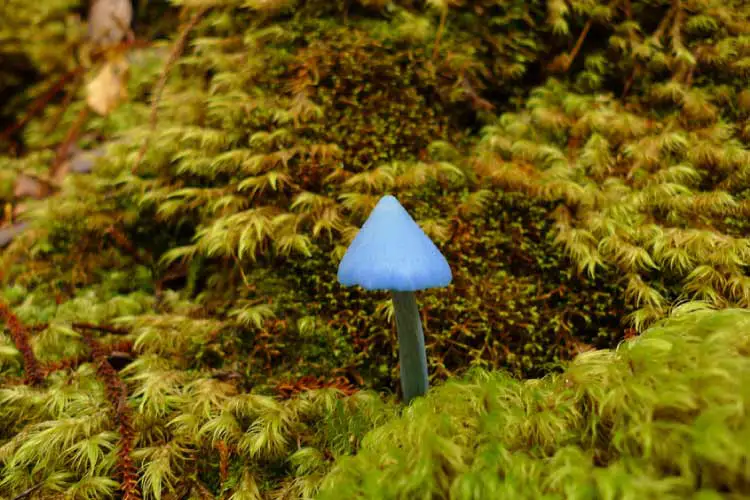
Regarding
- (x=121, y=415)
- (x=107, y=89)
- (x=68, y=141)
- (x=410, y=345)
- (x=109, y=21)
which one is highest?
(x=109, y=21)

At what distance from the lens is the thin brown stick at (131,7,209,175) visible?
8.63ft

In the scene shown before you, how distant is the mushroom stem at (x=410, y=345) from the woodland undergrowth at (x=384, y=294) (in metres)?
0.07

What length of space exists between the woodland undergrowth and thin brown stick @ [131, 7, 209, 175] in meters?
0.02

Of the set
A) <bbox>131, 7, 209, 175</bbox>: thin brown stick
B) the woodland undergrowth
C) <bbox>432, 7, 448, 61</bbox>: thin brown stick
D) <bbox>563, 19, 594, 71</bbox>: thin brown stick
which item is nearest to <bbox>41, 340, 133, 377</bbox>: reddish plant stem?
the woodland undergrowth

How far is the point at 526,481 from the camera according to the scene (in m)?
1.11

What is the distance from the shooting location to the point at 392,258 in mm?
1366

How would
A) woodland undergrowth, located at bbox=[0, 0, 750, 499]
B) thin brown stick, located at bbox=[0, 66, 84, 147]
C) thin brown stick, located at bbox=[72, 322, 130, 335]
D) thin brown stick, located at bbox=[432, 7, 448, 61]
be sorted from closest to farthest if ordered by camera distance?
1. woodland undergrowth, located at bbox=[0, 0, 750, 499]
2. thin brown stick, located at bbox=[72, 322, 130, 335]
3. thin brown stick, located at bbox=[432, 7, 448, 61]
4. thin brown stick, located at bbox=[0, 66, 84, 147]

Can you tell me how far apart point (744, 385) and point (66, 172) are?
339 cm

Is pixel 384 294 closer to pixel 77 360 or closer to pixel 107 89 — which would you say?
pixel 77 360

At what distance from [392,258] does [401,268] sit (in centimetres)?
4

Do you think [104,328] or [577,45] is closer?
[104,328]

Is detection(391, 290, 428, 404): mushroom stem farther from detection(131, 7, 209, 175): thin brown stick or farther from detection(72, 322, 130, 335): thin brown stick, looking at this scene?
detection(131, 7, 209, 175): thin brown stick

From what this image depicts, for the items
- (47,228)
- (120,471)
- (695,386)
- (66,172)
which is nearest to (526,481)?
(695,386)

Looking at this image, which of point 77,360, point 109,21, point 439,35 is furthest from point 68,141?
point 439,35
